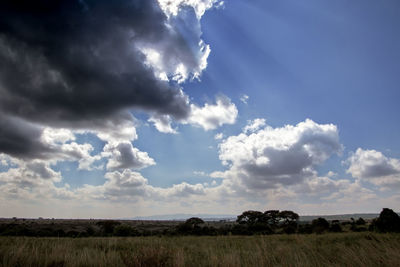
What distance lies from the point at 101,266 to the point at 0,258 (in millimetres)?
3015

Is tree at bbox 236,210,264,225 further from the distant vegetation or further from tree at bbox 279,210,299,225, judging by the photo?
tree at bbox 279,210,299,225

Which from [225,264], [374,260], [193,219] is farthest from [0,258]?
[193,219]

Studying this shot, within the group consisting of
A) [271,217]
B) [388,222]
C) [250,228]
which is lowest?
[250,228]

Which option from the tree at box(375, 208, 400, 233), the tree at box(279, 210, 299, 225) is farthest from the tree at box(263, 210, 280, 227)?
A: the tree at box(375, 208, 400, 233)

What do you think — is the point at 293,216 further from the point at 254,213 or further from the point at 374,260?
the point at 374,260

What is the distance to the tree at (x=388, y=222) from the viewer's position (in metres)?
27.5

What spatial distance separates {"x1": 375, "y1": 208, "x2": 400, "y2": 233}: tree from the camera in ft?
90.1

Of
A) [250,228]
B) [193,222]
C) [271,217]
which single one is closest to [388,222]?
[250,228]

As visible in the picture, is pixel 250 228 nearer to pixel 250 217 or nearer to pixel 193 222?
pixel 193 222

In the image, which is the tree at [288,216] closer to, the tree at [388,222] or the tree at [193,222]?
the tree at [193,222]

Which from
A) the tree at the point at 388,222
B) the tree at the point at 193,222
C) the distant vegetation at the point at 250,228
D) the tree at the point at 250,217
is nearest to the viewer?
the tree at the point at 388,222

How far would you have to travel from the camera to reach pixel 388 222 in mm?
28109

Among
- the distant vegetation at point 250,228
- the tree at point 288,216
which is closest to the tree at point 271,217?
the distant vegetation at point 250,228

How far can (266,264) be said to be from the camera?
693 centimetres
